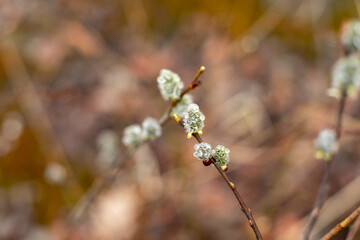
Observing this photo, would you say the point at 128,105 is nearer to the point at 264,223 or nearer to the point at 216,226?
the point at 216,226

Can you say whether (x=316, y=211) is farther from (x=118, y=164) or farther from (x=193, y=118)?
(x=118, y=164)

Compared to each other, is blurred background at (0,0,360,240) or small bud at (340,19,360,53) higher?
blurred background at (0,0,360,240)

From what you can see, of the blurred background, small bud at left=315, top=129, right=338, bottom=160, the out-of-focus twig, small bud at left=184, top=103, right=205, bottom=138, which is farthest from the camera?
the out-of-focus twig

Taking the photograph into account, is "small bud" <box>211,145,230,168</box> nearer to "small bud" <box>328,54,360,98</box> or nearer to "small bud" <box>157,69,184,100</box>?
"small bud" <box>157,69,184,100</box>

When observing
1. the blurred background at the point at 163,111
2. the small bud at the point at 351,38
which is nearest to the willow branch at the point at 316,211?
the small bud at the point at 351,38

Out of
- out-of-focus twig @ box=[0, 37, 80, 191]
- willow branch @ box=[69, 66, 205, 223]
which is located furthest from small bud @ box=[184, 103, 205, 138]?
out-of-focus twig @ box=[0, 37, 80, 191]

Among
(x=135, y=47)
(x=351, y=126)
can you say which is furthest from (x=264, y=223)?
(x=135, y=47)
